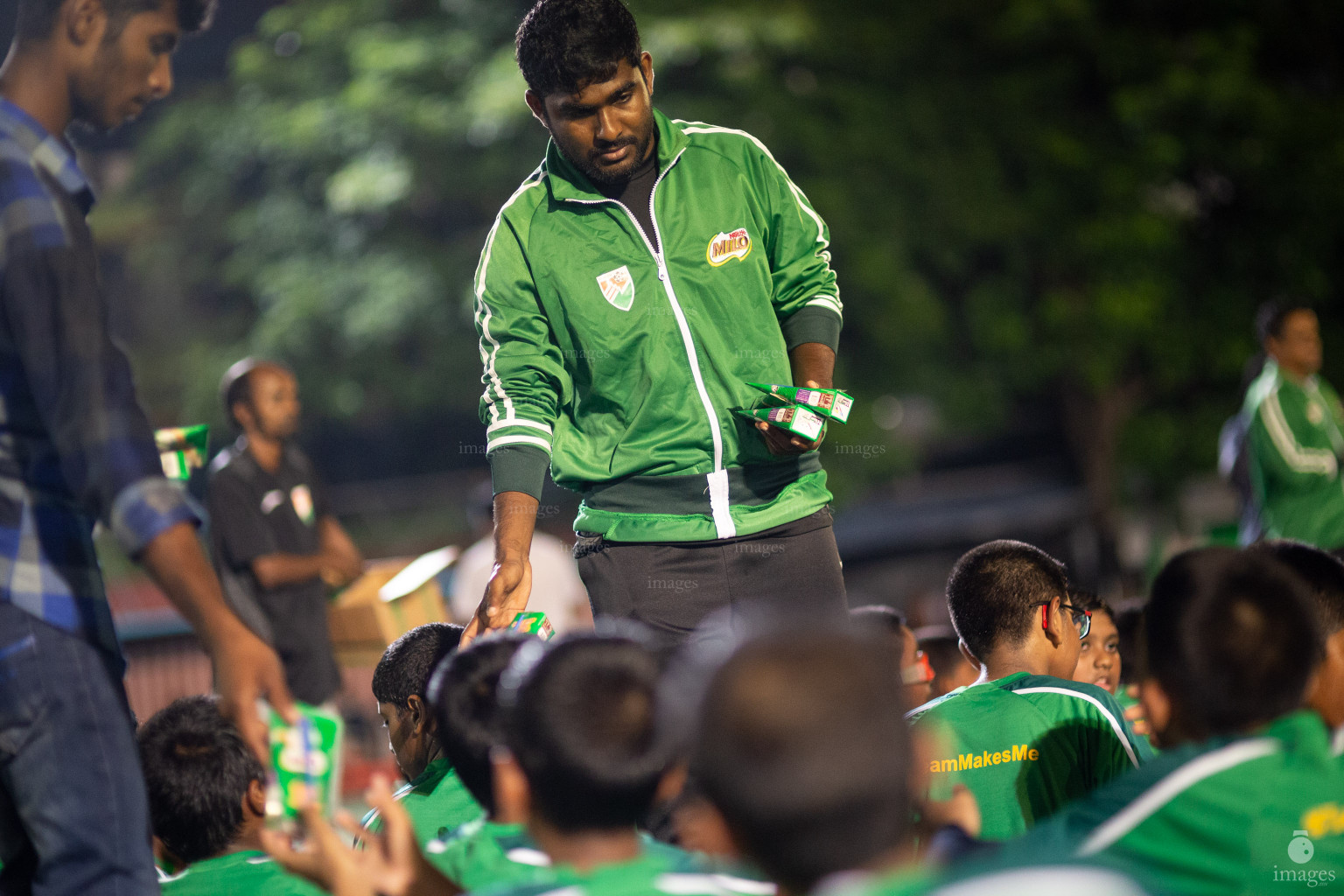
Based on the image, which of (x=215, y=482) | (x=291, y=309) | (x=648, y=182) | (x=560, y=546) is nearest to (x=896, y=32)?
(x=291, y=309)

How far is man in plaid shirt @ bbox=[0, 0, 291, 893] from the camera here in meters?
2.06

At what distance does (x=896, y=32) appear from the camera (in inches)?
488

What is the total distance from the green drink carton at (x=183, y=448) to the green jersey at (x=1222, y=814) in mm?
4151

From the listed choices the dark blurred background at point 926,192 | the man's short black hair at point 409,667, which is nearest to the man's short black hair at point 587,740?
the man's short black hair at point 409,667

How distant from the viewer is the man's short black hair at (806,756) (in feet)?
5.34

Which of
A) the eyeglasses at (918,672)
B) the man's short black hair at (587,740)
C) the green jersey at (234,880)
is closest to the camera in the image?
the man's short black hair at (587,740)

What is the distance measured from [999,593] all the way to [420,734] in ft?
5.23

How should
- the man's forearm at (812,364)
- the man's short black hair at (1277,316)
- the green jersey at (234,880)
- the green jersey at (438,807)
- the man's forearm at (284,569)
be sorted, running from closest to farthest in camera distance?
the green jersey at (234,880) < the green jersey at (438,807) < the man's forearm at (812,364) < the man's forearm at (284,569) < the man's short black hair at (1277,316)

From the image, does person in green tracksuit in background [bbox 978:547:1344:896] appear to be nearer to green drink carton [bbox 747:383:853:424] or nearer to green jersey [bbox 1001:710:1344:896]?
green jersey [bbox 1001:710:1344:896]

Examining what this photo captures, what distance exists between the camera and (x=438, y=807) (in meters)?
2.90

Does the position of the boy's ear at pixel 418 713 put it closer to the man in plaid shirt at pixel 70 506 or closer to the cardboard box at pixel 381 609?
the man in plaid shirt at pixel 70 506

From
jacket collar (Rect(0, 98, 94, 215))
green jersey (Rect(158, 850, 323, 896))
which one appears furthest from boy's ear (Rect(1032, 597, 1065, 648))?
jacket collar (Rect(0, 98, 94, 215))

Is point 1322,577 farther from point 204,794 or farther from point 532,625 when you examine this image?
point 204,794

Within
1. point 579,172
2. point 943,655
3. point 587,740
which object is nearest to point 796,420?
point 579,172
